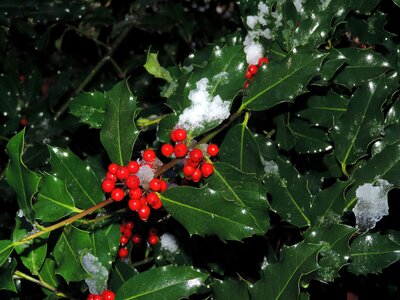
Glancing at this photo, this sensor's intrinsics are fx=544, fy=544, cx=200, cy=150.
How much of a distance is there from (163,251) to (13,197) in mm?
518

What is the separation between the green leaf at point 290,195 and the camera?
1152 mm

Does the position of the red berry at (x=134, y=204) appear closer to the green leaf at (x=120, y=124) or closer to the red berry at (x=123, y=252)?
the green leaf at (x=120, y=124)

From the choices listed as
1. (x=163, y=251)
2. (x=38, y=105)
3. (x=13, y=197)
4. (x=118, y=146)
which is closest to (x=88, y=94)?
(x=118, y=146)

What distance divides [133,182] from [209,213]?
154mm

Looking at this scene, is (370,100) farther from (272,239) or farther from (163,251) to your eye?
(163,251)

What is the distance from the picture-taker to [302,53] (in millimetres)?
1028

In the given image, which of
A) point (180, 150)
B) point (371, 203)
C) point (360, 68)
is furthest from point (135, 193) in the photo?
point (360, 68)

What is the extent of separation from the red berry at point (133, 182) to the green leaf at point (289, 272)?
0.28 m

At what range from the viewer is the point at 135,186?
102 cm

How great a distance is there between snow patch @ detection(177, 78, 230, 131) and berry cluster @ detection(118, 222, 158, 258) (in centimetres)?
35

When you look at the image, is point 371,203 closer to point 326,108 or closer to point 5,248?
point 326,108

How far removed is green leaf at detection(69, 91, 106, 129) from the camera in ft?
3.92

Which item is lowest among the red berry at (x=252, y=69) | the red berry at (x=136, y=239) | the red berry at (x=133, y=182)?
the red berry at (x=136, y=239)

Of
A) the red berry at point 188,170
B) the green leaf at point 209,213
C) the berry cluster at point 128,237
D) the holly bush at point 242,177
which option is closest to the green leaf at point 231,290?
the holly bush at point 242,177
